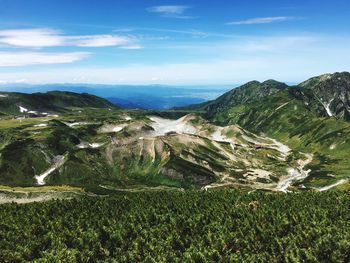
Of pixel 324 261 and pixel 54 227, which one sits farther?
pixel 54 227

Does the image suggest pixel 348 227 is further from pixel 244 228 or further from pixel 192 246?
pixel 192 246

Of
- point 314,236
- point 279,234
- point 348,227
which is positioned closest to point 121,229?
point 279,234

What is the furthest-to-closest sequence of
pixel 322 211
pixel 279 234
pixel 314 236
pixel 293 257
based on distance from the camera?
pixel 322 211 → pixel 279 234 → pixel 314 236 → pixel 293 257

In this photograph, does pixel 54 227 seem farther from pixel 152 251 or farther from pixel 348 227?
pixel 348 227

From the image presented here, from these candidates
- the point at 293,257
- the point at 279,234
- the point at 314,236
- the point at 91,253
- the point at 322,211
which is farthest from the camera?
the point at 322,211

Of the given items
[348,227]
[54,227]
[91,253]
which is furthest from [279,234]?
[54,227]

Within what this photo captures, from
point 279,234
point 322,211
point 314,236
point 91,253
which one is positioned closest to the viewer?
point 91,253
